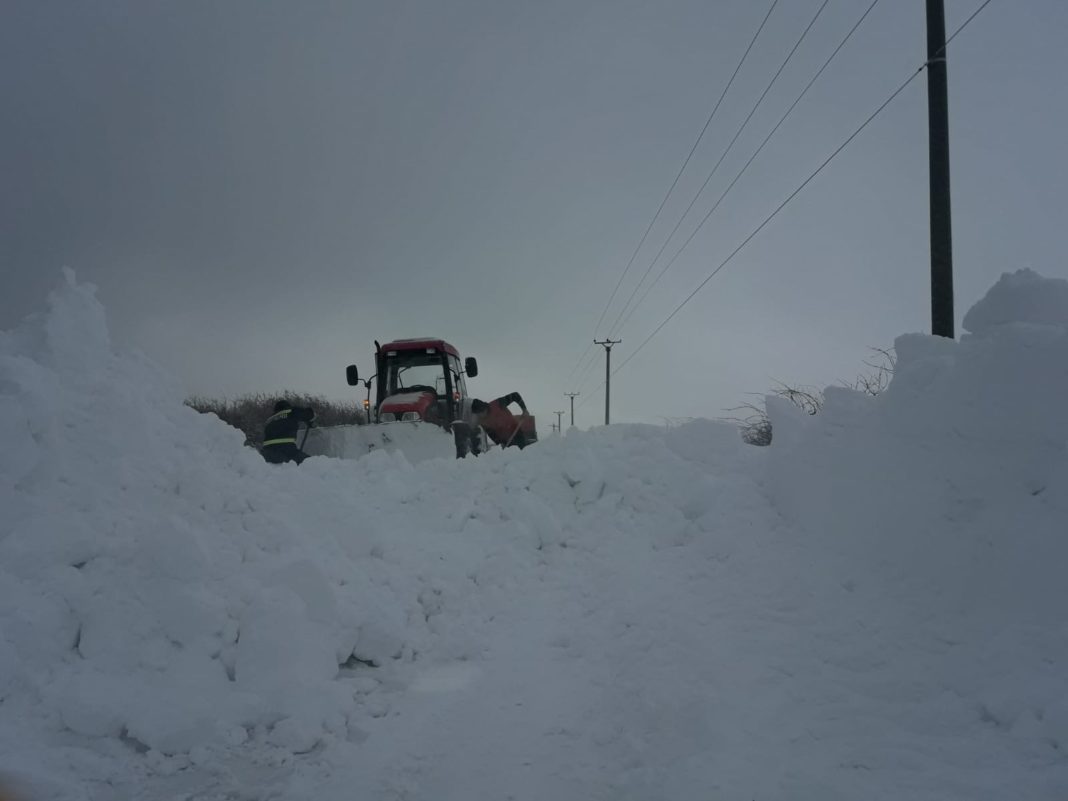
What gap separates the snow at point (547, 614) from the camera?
320 cm

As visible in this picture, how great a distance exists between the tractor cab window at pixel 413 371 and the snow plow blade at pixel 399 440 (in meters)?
2.19

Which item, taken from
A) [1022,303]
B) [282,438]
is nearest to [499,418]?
[282,438]

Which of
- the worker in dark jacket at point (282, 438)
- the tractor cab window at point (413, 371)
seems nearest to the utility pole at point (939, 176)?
the tractor cab window at point (413, 371)

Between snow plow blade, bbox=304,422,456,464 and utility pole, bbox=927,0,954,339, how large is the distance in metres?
7.59

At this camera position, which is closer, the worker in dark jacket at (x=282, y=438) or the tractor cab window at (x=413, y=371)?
the worker in dark jacket at (x=282, y=438)

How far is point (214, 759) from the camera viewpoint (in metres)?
3.32

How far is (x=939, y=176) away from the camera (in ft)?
28.6

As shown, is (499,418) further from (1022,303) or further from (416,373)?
(1022,303)

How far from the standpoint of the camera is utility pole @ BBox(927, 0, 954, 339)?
27.9ft

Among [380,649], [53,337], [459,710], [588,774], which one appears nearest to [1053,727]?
[588,774]

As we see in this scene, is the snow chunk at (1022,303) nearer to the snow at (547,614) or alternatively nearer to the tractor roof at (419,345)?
the snow at (547,614)

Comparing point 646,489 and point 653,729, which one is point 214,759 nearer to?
point 653,729

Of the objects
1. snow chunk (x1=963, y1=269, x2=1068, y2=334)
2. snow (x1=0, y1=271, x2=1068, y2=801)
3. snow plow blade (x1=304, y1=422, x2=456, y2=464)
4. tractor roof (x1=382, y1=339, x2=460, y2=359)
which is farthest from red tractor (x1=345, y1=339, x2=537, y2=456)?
snow chunk (x1=963, y1=269, x2=1068, y2=334)

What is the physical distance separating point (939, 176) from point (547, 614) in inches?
306
